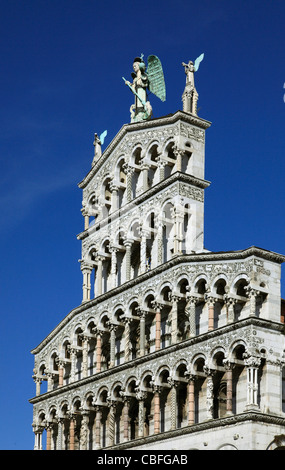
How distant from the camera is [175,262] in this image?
165ft

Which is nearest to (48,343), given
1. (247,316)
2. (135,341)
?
(135,341)

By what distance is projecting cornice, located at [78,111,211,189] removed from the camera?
176ft

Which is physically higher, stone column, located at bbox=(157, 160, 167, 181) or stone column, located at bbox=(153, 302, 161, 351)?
stone column, located at bbox=(157, 160, 167, 181)

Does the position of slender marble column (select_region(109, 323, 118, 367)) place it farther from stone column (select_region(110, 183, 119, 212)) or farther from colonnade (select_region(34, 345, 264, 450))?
stone column (select_region(110, 183, 119, 212))

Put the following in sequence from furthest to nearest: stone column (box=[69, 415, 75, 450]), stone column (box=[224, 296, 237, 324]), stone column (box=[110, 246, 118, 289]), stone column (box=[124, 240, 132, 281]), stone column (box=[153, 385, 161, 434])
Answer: stone column (box=[69, 415, 75, 450]) → stone column (box=[110, 246, 118, 289]) → stone column (box=[124, 240, 132, 281]) → stone column (box=[153, 385, 161, 434]) → stone column (box=[224, 296, 237, 324])

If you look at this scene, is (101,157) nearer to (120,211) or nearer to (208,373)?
(120,211)

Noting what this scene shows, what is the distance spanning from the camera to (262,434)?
4444 centimetres

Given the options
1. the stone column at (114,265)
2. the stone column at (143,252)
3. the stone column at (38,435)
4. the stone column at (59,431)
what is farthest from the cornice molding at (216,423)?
the stone column at (38,435)

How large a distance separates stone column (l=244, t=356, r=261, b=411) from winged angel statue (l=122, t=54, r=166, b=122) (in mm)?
17481

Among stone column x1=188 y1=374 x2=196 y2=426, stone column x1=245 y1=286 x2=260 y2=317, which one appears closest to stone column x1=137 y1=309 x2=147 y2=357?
stone column x1=188 y1=374 x2=196 y2=426

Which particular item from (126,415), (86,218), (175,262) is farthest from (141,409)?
(86,218)

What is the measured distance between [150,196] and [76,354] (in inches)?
373
